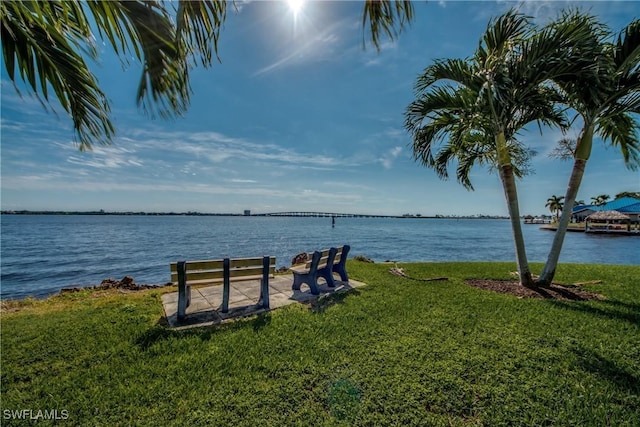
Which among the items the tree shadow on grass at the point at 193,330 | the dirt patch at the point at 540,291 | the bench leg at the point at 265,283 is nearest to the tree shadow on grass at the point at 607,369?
the dirt patch at the point at 540,291

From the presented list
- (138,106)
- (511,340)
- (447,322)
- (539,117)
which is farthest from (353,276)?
(138,106)

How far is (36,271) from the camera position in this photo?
18.4 m

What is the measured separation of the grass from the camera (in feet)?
8.29

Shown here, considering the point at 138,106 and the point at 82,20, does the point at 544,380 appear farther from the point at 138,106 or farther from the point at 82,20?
the point at 82,20

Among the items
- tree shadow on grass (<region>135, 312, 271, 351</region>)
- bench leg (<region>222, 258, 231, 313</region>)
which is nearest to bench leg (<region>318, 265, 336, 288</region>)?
tree shadow on grass (<region>135, 312, 271, 351</region>)

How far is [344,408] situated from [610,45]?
824 cm

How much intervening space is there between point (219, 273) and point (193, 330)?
105cm

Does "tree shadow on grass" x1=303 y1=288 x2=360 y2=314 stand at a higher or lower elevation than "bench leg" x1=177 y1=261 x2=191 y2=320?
lower

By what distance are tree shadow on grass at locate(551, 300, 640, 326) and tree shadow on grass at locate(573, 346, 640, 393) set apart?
197 cm

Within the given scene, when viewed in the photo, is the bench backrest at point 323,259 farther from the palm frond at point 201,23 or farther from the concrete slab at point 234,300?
the palm frond at point 201,23

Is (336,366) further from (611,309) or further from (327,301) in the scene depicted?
(611,309)

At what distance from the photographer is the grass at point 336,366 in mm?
2527

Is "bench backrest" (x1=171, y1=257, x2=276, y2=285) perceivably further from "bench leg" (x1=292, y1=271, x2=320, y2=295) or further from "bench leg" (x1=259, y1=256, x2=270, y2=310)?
"bench leg" (x1=292, y1=271, x2=320, y2=295)

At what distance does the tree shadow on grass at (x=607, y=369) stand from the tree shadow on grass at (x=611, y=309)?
6.46 ft
